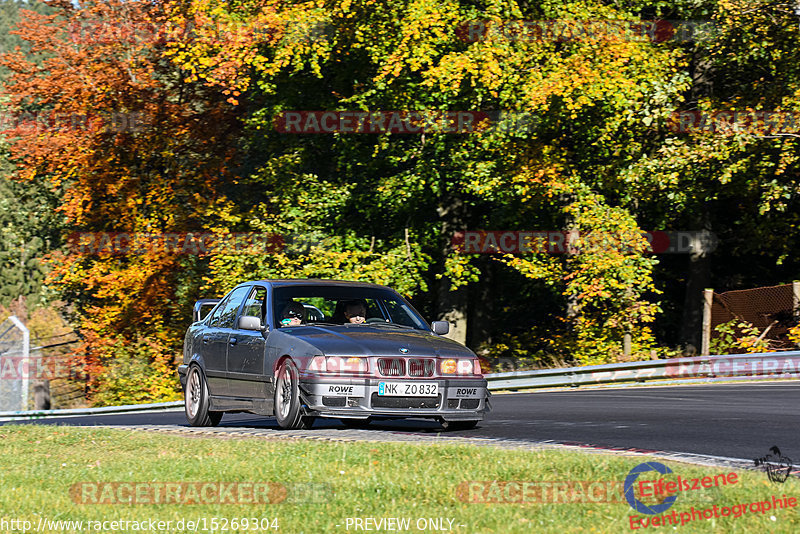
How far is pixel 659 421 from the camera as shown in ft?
42.9

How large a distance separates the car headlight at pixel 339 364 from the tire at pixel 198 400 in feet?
10.2

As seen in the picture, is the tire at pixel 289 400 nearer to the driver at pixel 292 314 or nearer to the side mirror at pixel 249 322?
the side mirror at pixel 249 322

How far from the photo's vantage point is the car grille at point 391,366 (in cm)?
1123

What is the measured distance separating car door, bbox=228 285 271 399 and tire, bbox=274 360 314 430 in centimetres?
27

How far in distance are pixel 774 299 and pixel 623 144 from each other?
5.32 meters

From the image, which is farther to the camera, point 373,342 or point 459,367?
point 459,367

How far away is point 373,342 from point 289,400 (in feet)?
3.64

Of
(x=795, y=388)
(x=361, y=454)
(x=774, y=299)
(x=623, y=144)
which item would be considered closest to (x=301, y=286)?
(x=361, y=454)

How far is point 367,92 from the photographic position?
1078 inches

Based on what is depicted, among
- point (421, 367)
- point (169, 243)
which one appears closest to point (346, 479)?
point (421, 367)

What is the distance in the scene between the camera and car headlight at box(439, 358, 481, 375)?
11492 millimetres

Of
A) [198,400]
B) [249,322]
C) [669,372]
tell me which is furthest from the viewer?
[669,372]

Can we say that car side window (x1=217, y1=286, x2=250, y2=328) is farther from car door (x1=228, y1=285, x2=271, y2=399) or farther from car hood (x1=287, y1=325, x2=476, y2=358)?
car hood (x1=287, y1=325, x2=476, y2=358)

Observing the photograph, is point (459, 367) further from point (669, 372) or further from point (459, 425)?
point (669, 372)
